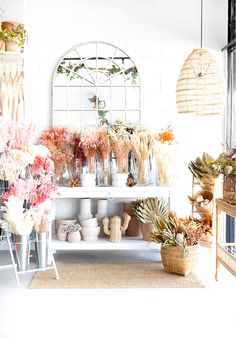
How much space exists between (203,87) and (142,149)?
961 mm

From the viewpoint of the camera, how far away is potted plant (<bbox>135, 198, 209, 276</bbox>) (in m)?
4.64

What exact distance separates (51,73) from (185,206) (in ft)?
6.99

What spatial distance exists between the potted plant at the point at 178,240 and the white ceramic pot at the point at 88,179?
2.48 feet

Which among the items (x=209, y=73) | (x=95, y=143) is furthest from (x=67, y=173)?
(x=209, y=73)

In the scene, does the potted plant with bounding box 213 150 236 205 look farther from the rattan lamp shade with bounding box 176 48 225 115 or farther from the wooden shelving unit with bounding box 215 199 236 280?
the rattan lamp shade with bounding box 176 48 225 115

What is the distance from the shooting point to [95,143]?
529 cm

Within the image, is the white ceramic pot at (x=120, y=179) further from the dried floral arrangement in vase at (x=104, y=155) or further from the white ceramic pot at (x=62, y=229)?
the white ceramic pot at (x=62, y=229)

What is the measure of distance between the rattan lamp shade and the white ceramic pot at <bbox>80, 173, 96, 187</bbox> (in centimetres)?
121

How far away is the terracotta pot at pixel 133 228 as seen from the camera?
18.1ft

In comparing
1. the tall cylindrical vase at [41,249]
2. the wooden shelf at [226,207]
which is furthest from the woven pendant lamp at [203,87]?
the tall cylindrical vase at [41,249]

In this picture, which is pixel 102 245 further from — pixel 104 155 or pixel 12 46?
pixel 12 46
